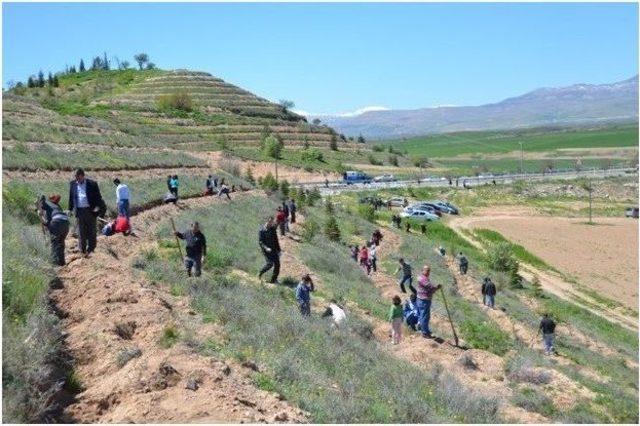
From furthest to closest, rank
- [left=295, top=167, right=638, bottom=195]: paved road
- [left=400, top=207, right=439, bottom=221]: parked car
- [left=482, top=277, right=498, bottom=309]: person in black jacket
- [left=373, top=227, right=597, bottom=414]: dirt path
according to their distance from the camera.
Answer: [left=295, top=167, right=638, bottom=195]: paved road, [left=400, top=207, right=439, bottom=221]: parked car, [left=482, top=277, right=498, bottom=309]: person in black jacket, [left=373, top=227, right=597, bottom=414]: dirt path

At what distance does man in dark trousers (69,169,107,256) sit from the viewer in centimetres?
1217

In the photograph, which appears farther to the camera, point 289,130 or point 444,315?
point 289,130

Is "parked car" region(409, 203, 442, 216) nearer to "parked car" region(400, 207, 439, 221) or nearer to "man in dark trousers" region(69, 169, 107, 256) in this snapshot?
"parked car" region(400, 207, 439, 221)

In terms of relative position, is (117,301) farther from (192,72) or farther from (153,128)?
(192,72)

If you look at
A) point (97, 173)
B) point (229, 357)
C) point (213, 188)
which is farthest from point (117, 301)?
point (213, 188)

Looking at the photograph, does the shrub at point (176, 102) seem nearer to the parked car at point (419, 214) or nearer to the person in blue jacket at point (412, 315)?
the parked car at point (419, 214)

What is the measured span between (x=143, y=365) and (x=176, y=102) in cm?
9174

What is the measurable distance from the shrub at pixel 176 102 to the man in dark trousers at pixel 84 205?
8281 cm

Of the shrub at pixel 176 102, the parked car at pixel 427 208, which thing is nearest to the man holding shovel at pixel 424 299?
the parked car at pixel 427 208

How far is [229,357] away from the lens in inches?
331

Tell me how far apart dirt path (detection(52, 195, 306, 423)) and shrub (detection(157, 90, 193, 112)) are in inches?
3363

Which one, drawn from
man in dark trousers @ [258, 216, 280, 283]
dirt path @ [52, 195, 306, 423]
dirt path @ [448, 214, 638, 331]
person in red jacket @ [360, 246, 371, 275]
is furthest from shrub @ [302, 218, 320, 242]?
dirt path @ [52, 195, 306, 423]

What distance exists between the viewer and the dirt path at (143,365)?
6883 mm

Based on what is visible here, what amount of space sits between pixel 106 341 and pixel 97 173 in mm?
23453
